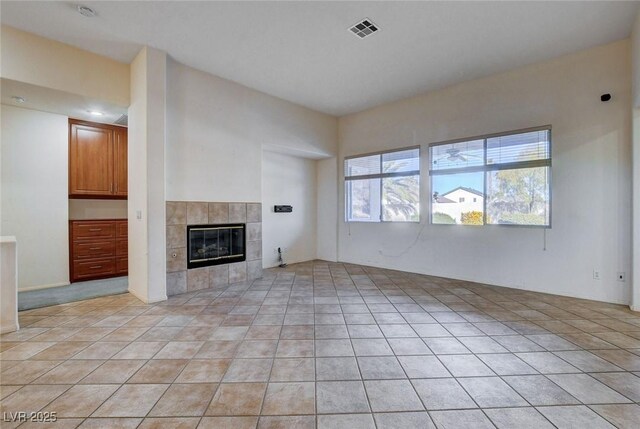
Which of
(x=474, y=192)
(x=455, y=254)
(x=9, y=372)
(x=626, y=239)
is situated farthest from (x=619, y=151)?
(x=9, y=372)

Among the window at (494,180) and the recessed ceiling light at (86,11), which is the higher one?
the recessed ceiling light at (86,11)

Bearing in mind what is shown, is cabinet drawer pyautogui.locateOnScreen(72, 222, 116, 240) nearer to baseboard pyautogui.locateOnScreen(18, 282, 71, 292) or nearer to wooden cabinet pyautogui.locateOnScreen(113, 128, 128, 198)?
wooden cabinet pyautogui.locateOnScreen(113, 128, 128, 198)

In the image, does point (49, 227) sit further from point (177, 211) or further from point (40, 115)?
point (177, 211)

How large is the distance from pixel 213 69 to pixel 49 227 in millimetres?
3670

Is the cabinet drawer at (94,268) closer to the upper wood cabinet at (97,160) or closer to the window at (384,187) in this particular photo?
the upper wood cabinet at (97,160)

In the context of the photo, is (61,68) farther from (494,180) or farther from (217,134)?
(494,180)

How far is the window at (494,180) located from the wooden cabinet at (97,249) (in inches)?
231

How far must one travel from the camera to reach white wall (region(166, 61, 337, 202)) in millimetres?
4145

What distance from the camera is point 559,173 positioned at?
4.04 m

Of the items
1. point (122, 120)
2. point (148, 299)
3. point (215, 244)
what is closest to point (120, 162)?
point (122, 120)

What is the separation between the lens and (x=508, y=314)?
3316mm

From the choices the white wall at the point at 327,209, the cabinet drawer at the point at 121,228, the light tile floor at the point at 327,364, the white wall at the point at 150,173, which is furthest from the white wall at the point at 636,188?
the cabinet drawer at the point at 121,228

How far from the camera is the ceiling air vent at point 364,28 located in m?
3.28

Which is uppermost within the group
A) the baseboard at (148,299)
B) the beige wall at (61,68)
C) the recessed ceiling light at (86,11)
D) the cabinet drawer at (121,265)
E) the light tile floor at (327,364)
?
the recessed ceiling light at (86,11)
